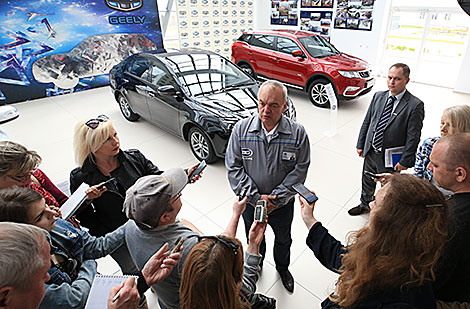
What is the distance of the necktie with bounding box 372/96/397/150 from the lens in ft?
8.71

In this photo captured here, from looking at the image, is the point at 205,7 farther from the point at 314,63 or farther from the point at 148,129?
the point at 148,129

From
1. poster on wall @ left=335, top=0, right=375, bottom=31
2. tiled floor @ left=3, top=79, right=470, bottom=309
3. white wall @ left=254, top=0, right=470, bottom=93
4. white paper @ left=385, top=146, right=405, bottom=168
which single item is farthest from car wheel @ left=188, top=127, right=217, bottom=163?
poster on wall @ left=335, top=0, right=375, bottom=31

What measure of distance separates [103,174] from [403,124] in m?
2.72

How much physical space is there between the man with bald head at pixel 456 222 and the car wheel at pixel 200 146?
2953mm

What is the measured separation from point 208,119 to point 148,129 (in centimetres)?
209

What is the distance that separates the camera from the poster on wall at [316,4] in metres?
8.54

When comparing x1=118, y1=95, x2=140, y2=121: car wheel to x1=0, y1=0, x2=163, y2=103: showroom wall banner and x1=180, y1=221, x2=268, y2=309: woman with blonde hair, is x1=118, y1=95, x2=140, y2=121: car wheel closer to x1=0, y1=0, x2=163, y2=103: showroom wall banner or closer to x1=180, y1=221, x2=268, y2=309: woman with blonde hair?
x1=0, y1=0, x2=163, y2=103: showroom wall banner

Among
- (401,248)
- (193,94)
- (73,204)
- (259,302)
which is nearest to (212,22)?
(193,94)

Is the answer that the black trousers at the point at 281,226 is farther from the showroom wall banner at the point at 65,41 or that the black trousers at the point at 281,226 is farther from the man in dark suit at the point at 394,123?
the showroom wall banner at the point at 65,41

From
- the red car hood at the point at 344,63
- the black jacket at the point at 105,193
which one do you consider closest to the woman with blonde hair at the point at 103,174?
the black jacket at the point at 105,193

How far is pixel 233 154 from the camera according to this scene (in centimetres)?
213

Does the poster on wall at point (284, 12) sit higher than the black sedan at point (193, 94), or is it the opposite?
the poster on wall at point (284, 12)

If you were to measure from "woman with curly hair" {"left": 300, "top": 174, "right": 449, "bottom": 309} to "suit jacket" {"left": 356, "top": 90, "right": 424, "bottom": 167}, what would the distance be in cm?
182

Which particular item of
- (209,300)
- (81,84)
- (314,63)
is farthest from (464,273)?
(81,84)
